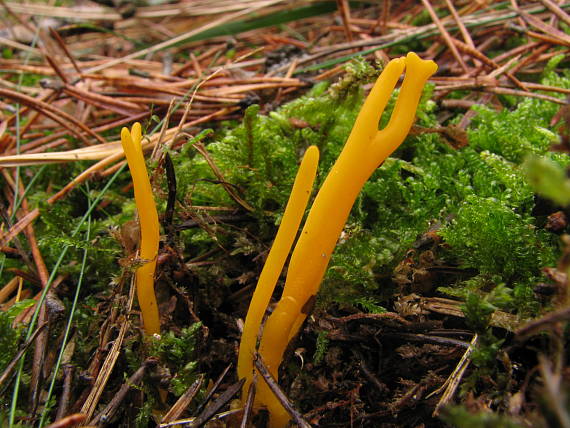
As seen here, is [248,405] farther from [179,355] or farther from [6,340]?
[6,340]

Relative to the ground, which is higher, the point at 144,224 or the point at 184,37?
the point at 184,37

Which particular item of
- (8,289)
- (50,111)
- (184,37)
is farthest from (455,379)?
(184,37)

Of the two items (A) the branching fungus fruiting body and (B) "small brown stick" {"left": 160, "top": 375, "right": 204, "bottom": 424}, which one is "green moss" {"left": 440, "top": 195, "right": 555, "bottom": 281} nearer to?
(A) the branching fungus fruiting body

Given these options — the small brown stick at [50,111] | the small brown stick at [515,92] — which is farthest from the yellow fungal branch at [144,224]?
the small brown stick at [515,92]

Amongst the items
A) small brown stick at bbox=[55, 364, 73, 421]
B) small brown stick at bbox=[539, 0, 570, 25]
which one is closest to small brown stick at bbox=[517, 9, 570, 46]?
small brown stick at bbox=[539, 0, 570, 25]

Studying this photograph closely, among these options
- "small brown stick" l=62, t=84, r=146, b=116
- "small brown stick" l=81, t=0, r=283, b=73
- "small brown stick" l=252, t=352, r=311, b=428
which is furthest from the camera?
"small brown stick" l=81, t=0, r=283, b=73

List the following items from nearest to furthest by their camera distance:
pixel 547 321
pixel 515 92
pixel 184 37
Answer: pixel 547 321 → pixel 515 92 → pixel 184 37
